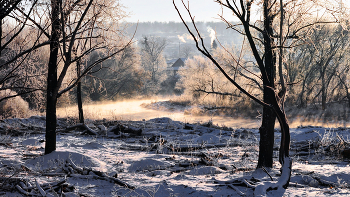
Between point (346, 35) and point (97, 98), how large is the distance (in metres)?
26.6

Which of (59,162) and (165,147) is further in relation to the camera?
(165,147)

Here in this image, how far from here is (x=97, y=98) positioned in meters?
33.1

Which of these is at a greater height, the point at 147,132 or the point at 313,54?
the point at 313,54

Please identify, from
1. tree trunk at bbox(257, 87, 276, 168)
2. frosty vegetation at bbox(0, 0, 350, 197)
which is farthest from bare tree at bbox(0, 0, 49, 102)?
tree trunk at bbox(257, 87, 276, 168)

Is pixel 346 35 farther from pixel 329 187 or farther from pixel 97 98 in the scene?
pixel 97 98

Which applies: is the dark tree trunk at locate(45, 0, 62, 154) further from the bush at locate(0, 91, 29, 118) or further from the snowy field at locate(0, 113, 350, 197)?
the bush at locate(0, 91, 29, 118)

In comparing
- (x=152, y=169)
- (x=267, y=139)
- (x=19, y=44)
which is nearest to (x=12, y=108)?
(x=19, y=44)

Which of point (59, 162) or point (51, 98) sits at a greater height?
point (51, 98)

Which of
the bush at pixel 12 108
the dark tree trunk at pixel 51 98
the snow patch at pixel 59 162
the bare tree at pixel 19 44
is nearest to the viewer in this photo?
the bare tree at pixel 19 44

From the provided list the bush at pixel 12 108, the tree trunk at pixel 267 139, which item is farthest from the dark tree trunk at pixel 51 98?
the bush at pixel 12 108

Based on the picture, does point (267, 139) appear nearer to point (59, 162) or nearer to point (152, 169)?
point (152, 169)

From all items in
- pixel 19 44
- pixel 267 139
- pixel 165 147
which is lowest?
pixel 165 147

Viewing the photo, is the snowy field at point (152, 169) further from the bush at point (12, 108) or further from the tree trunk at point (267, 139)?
the bush at point (12, 108)

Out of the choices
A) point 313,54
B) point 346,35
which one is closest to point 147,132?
point 313,54
